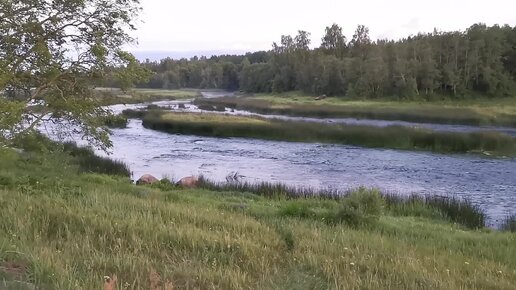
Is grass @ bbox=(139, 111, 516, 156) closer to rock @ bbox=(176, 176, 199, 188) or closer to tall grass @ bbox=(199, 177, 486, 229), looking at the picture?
tall grass @ bbox=(199, 177, 486, 229)

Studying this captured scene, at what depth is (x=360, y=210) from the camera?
13086 millimetres

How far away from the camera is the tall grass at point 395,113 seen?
196 feet

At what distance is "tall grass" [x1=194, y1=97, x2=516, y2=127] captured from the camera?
Result: 196 ft

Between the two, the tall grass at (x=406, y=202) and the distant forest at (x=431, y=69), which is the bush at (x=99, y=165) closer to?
the tall grass at (x=406, y=202)

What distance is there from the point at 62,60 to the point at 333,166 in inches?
708

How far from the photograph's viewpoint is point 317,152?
124 ft

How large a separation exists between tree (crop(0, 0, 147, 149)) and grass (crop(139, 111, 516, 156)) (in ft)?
86.3

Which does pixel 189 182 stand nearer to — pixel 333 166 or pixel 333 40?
pixel 333 166

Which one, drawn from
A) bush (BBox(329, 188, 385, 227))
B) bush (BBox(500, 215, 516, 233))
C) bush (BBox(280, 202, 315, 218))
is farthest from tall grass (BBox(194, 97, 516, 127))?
bush (BBox(280, 202, 315, 218))

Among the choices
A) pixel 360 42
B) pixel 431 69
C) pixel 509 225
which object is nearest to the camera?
pixel 509 225

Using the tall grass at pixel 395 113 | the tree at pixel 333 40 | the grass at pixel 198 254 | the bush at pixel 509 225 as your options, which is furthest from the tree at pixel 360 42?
the grass at pixel 198 254

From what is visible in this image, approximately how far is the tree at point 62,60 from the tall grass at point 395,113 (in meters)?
46.1

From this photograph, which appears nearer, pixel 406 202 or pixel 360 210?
pixel 360 210

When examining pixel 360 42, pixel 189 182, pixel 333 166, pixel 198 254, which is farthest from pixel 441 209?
pixel 360 42
